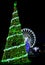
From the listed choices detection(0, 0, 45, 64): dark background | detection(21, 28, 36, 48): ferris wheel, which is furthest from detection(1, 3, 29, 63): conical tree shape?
detection(21, 28, 36, 48): ferris wheel

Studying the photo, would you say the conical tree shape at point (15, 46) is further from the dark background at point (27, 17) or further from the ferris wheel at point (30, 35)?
the ferris wheel at point (30, 35)

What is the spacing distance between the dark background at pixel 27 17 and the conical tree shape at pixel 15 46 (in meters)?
0.19

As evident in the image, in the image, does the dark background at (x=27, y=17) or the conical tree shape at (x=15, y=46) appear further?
the dark background at (x=27, y=17)

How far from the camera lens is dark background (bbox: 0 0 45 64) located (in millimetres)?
8109

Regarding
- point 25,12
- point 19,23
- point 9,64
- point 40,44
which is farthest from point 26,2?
point 9,64

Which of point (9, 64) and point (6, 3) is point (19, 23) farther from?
point (9, 64)

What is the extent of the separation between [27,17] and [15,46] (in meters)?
1.25

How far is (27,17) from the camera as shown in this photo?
330 inches

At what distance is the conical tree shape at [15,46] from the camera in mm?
7848

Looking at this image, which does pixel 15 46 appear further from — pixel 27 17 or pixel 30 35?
pixel 27 17

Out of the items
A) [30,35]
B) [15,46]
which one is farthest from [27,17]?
[15,46]

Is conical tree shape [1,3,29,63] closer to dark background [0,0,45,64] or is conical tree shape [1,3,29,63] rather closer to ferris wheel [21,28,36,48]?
dark background [0,0,45,64]

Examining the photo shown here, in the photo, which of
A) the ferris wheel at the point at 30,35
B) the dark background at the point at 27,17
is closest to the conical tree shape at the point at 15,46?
the dark background at the point at 27,17

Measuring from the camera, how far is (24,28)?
27.0 ft
